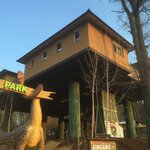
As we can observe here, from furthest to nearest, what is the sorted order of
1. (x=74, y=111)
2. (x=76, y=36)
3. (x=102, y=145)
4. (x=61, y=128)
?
(x=61, y=128) → (x=76, y=36) → (x=74, y=111) → (x=102, y=145)

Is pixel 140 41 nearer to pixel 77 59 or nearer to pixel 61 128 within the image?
pixel 77 59

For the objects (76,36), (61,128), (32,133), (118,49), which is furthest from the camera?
(61,128)

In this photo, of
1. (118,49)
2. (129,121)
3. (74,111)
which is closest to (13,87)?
(74,111)

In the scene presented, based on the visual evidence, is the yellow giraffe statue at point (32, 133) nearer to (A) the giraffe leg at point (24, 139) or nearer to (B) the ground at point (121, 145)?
(A) the giraffe leg at point (24, 139)

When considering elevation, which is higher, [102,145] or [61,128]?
[61,128]

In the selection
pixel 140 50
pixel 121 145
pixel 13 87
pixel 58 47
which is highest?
pixel 58 47

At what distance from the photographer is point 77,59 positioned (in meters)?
15.6

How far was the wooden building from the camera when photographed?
15867mm

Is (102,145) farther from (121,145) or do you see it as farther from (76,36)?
(76,36)

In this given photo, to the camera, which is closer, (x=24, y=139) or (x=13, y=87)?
(x=24, y=139)

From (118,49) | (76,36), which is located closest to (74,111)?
(76,36)

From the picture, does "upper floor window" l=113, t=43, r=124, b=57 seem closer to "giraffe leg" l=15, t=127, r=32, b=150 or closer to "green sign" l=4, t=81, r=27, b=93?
"green sign" l=4, t=81, r=27, b=93

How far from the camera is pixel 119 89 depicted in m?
20.1

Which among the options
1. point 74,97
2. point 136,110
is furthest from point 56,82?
point 136,110
